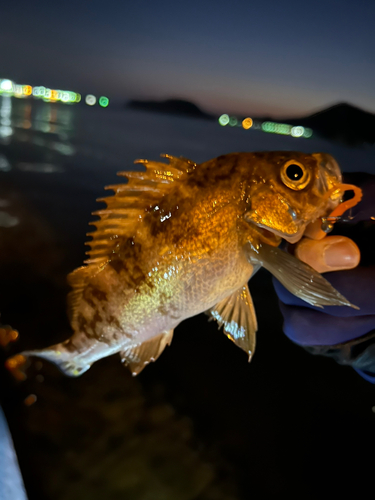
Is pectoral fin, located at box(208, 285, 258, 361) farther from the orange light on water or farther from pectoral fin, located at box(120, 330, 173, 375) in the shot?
the orange light on water

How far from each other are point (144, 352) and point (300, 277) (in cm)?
86

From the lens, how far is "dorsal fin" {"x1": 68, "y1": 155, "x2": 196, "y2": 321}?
1657mm

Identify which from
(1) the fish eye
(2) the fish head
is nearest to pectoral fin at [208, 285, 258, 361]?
(2) the fish head

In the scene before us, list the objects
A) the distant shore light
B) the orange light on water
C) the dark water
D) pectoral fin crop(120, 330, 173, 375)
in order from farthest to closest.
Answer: the distant shore light
the orange light on water
the dark water
pectoral fin crop(120, 330, 173, 375)

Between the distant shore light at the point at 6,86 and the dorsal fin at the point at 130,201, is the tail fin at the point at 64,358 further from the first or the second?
the distant shore light at the point at 6,86

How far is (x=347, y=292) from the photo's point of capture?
6.27 ft

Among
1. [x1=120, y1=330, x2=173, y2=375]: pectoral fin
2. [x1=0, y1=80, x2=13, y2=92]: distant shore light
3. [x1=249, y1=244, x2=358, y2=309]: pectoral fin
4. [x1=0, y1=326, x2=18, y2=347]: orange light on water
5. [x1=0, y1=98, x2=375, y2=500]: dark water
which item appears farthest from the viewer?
[x1=0, y1=80, x2=13, y2=92]: distant shore light

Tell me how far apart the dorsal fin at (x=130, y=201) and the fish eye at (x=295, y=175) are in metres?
0.42

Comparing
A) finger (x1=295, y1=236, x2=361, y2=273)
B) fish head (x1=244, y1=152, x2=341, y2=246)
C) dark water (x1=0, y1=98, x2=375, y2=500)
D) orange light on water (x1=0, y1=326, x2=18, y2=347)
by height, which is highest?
fish head (x1=244, y1=152, x2=341, y2=246)

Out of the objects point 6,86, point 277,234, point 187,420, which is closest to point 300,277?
point 277,234

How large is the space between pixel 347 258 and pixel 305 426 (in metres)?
4.15

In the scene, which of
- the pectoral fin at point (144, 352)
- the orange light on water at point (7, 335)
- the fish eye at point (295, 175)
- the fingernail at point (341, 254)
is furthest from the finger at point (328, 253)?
the orange light on water at point (7, 335)

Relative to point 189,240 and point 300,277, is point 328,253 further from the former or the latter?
point 189,240

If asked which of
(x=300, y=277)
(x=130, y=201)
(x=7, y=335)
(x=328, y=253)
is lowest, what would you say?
(x=7, y=335)
